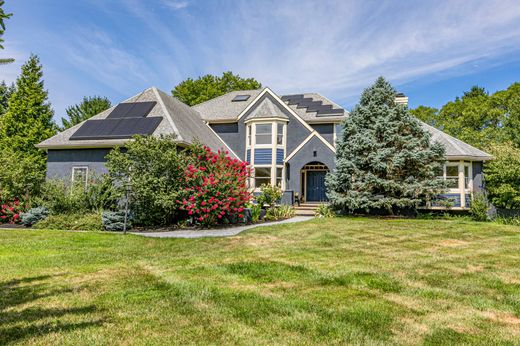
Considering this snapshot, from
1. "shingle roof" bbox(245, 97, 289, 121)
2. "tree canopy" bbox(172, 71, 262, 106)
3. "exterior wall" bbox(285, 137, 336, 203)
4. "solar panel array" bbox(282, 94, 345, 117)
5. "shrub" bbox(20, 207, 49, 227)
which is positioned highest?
"tree canopy" bbox(172, 71, 262, 106)

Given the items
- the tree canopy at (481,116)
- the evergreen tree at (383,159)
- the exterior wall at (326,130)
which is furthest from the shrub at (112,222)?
the tree canopy at (481,116)

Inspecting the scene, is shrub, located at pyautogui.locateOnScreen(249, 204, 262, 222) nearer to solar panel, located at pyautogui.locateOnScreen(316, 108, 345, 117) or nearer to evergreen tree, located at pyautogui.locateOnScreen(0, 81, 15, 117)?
solar panel, located at pyautogui.locateOnScreen(316, 108, 345, 117)

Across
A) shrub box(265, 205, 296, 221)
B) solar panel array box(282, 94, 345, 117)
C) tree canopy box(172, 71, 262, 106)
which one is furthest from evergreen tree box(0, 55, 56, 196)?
solar panel array box(282, 94, 345, 117)

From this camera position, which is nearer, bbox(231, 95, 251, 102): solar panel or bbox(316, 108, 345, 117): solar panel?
bbox(316, 108, 345, 117): solar panel

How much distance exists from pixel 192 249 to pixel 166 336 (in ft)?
18.4

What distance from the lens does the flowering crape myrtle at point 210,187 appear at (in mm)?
13336

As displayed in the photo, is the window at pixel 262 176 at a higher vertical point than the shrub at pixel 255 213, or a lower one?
higher

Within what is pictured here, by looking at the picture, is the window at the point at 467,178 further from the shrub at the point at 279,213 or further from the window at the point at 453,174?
the shrub at the point at 279,213

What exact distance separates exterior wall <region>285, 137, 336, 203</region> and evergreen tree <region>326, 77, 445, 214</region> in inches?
108

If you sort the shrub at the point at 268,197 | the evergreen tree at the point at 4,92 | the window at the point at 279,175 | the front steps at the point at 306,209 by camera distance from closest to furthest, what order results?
the evergreen tree at the point at 4,92
the shrub at the point at 268,197
the front steps at the point at 306,209
the window at the point at 279,175

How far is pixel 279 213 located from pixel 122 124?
9107 mm

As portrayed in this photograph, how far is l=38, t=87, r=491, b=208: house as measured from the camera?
1711 cm

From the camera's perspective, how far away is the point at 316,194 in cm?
2294

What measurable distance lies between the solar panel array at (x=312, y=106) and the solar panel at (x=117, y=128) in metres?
11.5
